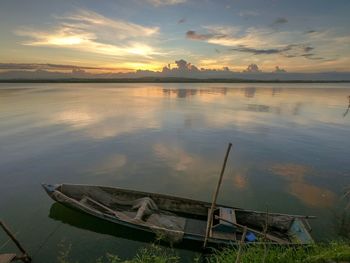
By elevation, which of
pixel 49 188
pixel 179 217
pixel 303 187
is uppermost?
pixel 49 188

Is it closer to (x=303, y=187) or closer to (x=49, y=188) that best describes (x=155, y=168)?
(x=49, y=188)

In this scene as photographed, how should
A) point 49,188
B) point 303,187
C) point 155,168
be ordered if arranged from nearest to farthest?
point 49,188 < point 303,187 < point 155,168

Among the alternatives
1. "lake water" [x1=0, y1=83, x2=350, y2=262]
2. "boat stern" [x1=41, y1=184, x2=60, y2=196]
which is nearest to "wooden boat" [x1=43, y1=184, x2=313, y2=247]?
"boat stern" [x1=41, y1=184, x2=60, y2=196]

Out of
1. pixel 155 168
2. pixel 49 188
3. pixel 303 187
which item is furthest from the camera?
pixel 155 168

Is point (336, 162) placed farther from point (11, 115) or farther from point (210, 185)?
point (11, 115)

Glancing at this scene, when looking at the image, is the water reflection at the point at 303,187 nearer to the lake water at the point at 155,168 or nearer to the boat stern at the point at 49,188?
the lake water at the point at 155,168

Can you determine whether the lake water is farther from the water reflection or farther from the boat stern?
the boat stern

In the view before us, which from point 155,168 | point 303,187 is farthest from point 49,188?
point 303,187

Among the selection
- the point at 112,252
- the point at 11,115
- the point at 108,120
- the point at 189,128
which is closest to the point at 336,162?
the point at 189,128

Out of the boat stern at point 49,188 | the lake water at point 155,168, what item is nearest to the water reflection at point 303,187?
the lake water at point 155,168

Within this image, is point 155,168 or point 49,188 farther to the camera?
point 155,168

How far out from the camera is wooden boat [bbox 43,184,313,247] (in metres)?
11.2

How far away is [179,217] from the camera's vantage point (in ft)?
43.7

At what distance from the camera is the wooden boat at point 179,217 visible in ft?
36.8
